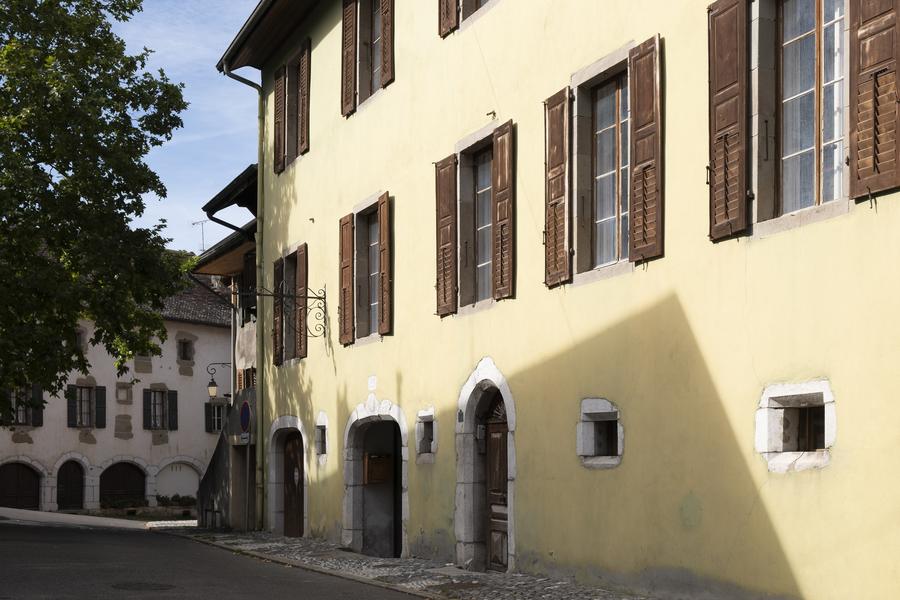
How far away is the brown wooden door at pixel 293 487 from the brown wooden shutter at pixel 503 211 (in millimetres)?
8708

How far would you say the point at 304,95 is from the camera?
21.5 metres

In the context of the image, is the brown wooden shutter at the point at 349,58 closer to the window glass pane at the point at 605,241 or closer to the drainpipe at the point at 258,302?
the drainpipe at the point at 258,302

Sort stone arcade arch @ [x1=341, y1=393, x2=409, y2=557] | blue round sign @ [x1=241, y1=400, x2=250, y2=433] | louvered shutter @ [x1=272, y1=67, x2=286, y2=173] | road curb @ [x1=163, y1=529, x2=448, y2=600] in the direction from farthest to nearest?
blue round sign @ [x1=241, y1=400, x2=250, y2=433] < louvered shutter @ [x1=272, y1=67, x2=286, y2=173] < stone arcade arch @ [x1=341, y1=393, x2=409, y2=557] < road curb @ [x1=163, y1=529, x2=448, y2=600]

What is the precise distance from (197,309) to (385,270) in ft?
121

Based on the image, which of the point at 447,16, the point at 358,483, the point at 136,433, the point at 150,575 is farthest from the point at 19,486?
the point at 447,16

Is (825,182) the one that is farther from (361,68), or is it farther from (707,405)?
(361,68)

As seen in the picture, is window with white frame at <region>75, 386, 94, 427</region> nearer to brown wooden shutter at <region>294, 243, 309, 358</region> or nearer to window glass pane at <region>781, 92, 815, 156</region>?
brown wooden shutter at <region>294, 243, 309, 358</region>

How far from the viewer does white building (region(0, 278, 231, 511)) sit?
4684cm

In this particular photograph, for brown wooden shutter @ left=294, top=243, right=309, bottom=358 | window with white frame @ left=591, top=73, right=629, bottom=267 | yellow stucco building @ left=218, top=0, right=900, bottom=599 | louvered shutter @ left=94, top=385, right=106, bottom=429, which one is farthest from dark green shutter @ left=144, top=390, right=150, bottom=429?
window with white frame @ left=591, top=73, right=629, bottom=267

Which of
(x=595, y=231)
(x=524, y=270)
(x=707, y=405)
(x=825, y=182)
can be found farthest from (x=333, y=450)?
(x=825, y=182)

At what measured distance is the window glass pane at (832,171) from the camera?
30.2 feet

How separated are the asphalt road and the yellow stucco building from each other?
187cm

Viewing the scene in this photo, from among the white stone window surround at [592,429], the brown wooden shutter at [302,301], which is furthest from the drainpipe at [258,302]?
the white stone window surround at [592,429]

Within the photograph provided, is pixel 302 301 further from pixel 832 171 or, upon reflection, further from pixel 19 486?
pixel 19 486
